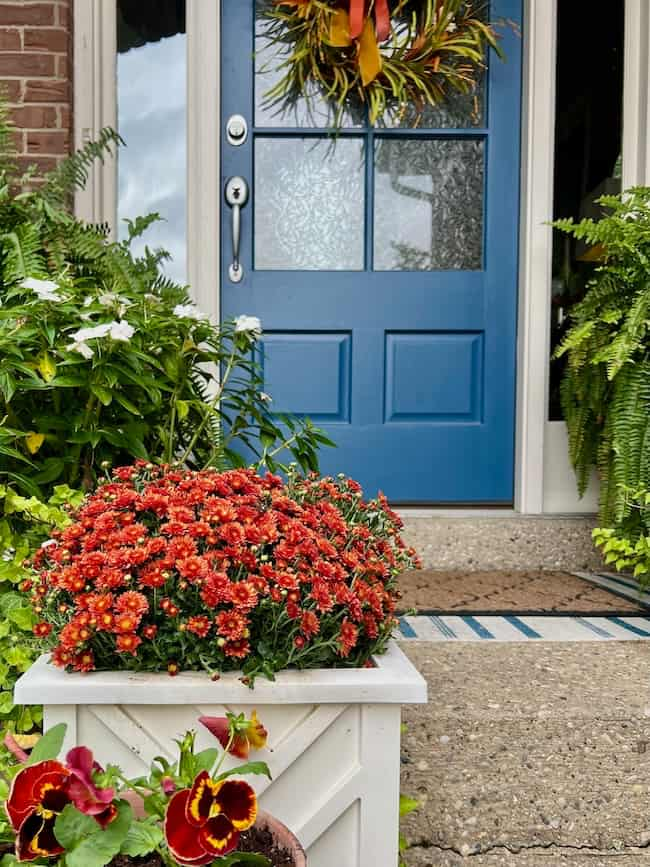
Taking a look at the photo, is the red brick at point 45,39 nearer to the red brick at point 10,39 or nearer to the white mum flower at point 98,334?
the red brick at point 10,39

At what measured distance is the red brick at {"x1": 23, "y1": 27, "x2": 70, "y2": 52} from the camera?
2381 mm

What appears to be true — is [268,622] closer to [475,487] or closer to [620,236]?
[620,236]

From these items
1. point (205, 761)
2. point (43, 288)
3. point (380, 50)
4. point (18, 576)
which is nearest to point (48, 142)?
point (380, 50)

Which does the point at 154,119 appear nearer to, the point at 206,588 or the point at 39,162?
the point at 39,162

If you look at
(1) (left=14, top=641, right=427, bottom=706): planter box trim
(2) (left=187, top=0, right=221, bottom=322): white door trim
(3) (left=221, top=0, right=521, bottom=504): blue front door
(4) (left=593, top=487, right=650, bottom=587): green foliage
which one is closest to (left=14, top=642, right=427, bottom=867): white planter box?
(1) (left=14, top=641, right=427, bottom=706): planter box trim

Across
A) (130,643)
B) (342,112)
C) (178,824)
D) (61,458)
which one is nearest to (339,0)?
(342,112)

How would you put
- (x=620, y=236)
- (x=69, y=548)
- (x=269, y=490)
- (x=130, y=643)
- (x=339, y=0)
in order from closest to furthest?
(x=130, y=643)
(x=69, y=548)
(x=269, y=490)
(x=620, y=236)
(x=339, y=0)

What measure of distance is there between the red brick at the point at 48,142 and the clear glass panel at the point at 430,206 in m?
1.00

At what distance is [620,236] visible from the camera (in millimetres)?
1951

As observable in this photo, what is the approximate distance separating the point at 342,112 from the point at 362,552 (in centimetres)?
185

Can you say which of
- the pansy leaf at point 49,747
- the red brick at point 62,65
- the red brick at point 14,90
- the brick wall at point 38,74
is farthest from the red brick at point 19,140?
the pansy leaf at point 49,747

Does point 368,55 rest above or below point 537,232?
above

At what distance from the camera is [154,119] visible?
257 cm

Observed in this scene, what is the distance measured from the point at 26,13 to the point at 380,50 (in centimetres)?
111
